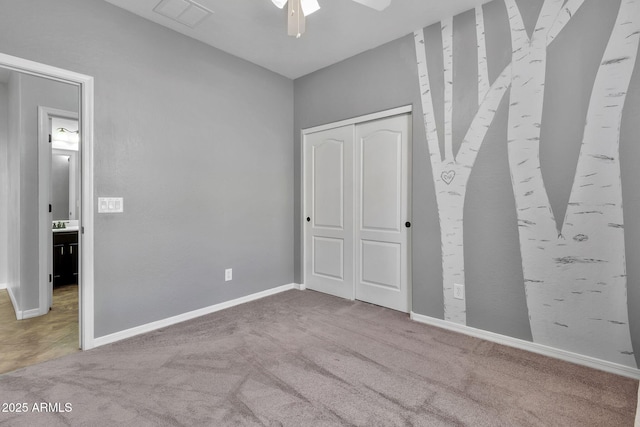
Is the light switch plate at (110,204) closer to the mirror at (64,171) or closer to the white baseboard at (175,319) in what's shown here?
the white baseboard at (175,319)

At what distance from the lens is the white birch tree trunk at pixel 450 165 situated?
8.24ft

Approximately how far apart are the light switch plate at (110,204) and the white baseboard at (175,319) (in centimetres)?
100

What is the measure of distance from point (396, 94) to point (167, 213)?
2.46m

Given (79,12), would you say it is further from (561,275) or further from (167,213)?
(561,275)

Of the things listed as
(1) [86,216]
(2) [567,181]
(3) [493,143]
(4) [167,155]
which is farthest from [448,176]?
(1) [86,216]

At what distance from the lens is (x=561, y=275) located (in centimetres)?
218

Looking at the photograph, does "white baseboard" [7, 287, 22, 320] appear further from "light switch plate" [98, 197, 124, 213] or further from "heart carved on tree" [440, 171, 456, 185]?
"heart carved on tree" [440, 171, 456, 185]

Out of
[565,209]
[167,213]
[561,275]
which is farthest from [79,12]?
[561,275]

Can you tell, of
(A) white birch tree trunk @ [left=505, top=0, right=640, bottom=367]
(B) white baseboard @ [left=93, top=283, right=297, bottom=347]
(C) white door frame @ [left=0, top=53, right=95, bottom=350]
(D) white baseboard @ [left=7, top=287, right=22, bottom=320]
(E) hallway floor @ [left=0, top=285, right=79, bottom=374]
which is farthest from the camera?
(D) white baseboard @ [left=7, top=287, right=22, bottom=320]

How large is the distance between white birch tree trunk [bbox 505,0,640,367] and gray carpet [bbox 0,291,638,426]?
0.30 metres

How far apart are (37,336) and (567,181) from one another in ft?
14.3

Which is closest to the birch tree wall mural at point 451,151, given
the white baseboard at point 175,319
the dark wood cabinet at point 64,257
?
the white baseboard at point 175,319

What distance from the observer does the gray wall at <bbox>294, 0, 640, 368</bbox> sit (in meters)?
2.00

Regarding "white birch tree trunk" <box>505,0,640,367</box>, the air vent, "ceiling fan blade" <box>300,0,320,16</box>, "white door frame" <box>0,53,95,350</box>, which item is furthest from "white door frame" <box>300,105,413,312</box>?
"white door frame" <box>0,53,95,350</box>
